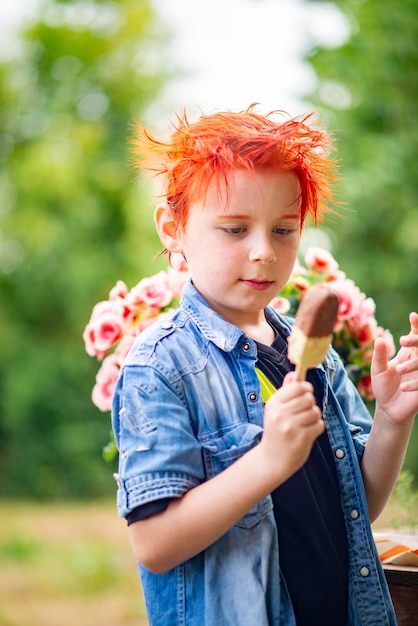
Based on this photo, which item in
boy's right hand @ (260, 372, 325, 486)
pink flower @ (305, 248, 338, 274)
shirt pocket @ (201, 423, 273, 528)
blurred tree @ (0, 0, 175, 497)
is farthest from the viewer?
blurred tree @ (0, 0, 175, 497)

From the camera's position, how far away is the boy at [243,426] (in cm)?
123

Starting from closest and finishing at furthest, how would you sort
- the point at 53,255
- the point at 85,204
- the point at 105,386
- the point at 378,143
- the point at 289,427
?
the point at 289,427 < the point at 105,386 < the point at 378,143 < the point at 53,255 < the point at 85,204

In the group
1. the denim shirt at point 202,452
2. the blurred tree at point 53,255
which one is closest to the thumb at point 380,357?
the denim shirt at point 202,452

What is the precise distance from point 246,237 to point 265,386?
0.89ft

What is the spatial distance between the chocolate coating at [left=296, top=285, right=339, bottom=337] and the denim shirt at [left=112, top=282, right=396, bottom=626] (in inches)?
9.2

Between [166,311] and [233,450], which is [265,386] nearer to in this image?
[233,450]

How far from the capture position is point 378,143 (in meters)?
6.20

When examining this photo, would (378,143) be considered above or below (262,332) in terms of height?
above

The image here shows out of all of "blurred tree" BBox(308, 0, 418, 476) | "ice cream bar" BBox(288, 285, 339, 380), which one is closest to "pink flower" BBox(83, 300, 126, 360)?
"ice cream bar" BBox(288, 285, 339, 380)

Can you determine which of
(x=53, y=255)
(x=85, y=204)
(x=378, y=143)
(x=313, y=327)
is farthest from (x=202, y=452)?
(x=85, y=204)

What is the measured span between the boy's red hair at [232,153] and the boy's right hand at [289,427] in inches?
15.5

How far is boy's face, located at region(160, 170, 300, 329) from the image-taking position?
1.35 meters

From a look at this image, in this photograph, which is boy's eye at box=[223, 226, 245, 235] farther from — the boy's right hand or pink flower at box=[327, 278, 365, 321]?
pink flower at box=[327, 278, 365, 321]

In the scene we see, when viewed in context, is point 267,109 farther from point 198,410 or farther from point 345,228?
point 345,228
